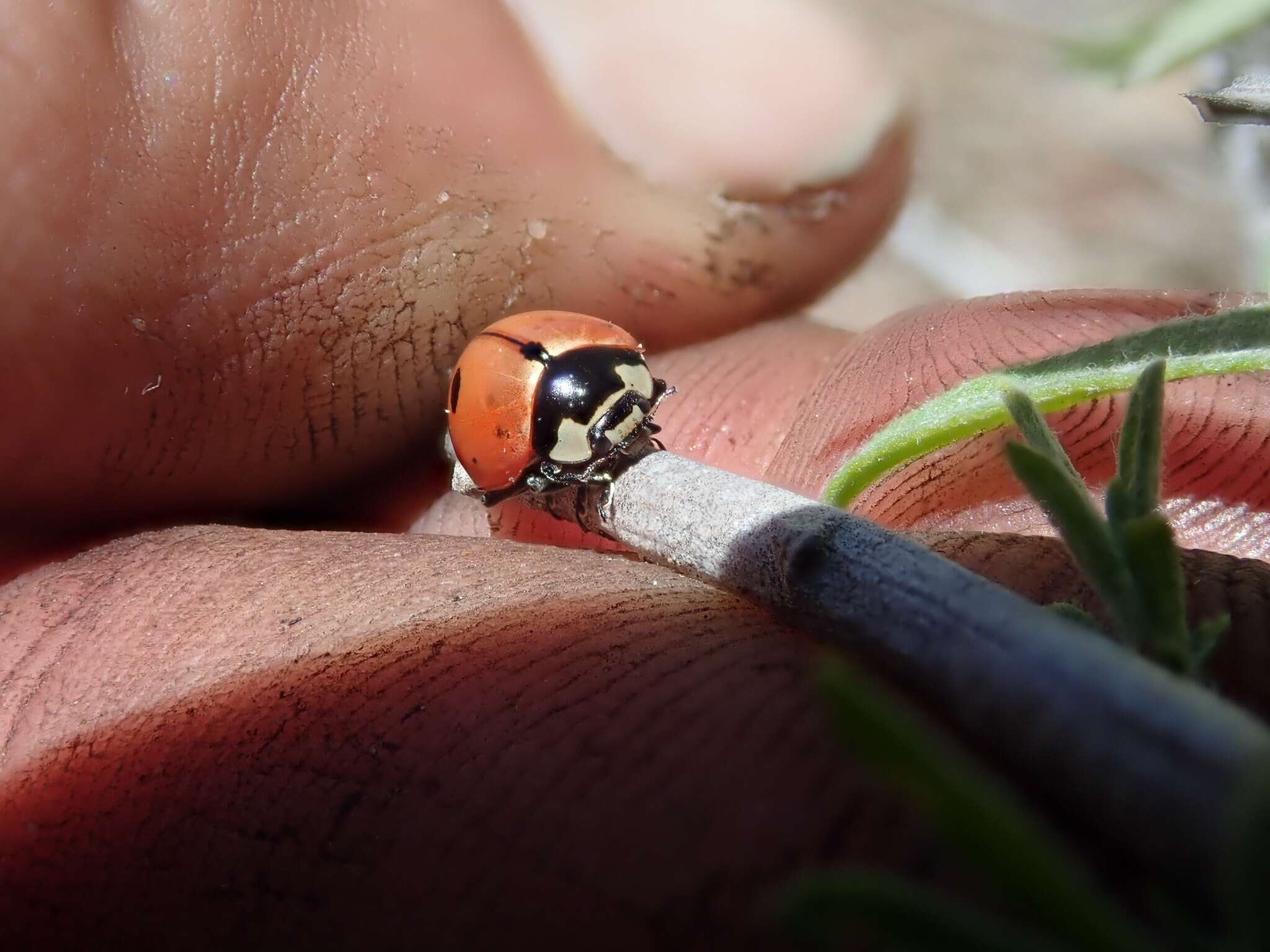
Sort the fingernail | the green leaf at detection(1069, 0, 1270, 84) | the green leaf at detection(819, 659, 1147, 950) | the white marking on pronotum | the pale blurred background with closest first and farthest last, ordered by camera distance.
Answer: the green leaf at detection(819, 659, 1147, 950), the white marking on pronotum, the green leaf at detection(1069, 0, 1270, 84), the fingernail, the pale blurred background

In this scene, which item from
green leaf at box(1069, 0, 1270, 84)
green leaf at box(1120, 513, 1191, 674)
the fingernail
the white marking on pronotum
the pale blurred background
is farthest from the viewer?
the pale blurred background

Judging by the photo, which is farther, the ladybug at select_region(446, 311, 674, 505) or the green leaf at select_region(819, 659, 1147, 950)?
the ladybug at select_region(446, 311, 674, 505)

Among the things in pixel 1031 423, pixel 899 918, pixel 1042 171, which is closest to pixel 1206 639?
pixel 1031 423

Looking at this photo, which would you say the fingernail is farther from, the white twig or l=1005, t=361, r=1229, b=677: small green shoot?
l=1005, t=361, r=1229, b=677: small green shoot

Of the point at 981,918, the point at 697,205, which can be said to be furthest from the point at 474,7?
the point at 981,918

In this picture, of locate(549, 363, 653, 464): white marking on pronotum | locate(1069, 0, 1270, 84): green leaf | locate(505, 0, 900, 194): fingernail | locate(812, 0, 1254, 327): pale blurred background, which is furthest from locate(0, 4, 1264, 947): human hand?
locate(812, 0, 1254, 327): pale blurred background

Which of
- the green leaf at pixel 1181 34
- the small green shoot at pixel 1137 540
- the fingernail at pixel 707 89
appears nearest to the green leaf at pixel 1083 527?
the small green shoot at pixel 1137 540

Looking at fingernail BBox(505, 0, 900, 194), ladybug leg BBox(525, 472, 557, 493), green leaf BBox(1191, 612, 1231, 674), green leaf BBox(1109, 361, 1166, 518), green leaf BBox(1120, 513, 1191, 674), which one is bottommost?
ladybug leg BBox(525, 472, 557, 493)

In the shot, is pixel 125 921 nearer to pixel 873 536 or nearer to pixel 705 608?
pixel 705 608
